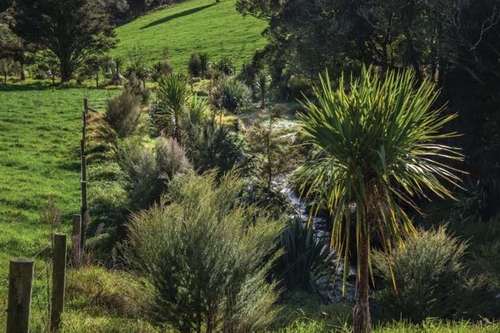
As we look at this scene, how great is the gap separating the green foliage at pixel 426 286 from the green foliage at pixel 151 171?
4.85 metres

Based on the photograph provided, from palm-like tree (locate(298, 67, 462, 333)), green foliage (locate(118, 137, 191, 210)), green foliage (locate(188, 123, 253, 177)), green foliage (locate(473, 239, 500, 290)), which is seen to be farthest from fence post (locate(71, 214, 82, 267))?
green foliage (locate(473, 239, 500, 290))

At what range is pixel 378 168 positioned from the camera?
18.2 ft

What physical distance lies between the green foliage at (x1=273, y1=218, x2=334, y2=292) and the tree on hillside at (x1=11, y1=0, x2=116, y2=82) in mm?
29498

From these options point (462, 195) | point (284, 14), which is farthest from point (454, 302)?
point (284, 14)

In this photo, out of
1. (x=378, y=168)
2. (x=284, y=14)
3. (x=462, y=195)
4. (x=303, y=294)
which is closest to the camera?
(x=378, y=168)

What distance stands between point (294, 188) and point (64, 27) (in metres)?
25.8

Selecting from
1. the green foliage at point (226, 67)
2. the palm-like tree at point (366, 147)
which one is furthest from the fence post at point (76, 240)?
the green foliage at point (226, 67)

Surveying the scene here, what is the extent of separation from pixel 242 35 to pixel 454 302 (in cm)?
4595

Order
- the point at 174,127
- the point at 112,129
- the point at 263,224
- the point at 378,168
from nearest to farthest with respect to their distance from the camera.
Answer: the point at 378,168, the point at 263,224, the point at 174,127, the point at 112,129

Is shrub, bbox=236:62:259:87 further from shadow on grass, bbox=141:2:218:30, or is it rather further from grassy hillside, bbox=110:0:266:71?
shadow on grass, bbox=141:2:218:30

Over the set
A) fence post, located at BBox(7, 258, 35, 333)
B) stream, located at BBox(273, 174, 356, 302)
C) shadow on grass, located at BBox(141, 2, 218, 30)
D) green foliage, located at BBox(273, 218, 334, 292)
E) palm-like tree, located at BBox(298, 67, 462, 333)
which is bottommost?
stream, located at BBox(273, 174, 356, 302)

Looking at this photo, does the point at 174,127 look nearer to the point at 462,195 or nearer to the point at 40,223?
the point at 40,223

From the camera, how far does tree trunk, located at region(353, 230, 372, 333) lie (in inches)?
228

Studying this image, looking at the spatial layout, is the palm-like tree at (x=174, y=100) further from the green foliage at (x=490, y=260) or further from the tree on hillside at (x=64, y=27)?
the tree on hillside at (x=64, y=27)
